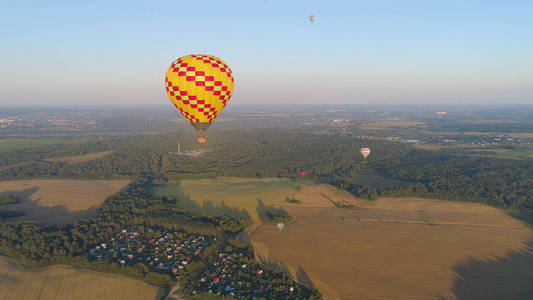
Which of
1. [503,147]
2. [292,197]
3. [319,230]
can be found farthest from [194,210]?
[503,147]

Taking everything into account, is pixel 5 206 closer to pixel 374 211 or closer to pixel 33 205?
pixel 33 205

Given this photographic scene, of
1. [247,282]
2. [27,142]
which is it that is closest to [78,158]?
[27,142]

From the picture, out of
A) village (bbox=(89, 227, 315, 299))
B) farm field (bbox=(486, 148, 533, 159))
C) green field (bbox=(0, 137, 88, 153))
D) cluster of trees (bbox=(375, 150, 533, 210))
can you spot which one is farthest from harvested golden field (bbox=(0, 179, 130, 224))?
farm field (bbox=(486, 148, 533, 159))

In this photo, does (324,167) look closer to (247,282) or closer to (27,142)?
(247,282)

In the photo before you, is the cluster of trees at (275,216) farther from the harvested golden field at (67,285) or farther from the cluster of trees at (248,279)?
the harvested golden field at (67,285)

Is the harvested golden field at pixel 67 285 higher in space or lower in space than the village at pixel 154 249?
lower

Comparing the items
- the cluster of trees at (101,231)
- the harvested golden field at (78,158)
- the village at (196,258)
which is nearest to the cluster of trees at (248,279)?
the village at (196,258)

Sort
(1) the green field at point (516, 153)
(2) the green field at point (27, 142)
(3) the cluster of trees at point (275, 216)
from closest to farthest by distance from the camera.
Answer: (3) the cluster of trees at point (275, 216)
(1) the green field at point (516, 153)
(2) the green field at point (27, 142)

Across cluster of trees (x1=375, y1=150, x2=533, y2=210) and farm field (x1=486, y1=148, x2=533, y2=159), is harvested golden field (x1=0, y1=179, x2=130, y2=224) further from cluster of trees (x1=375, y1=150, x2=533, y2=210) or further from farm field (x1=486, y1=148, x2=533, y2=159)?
farm field (x1=486, y1=148, x2=533, y2=159)
